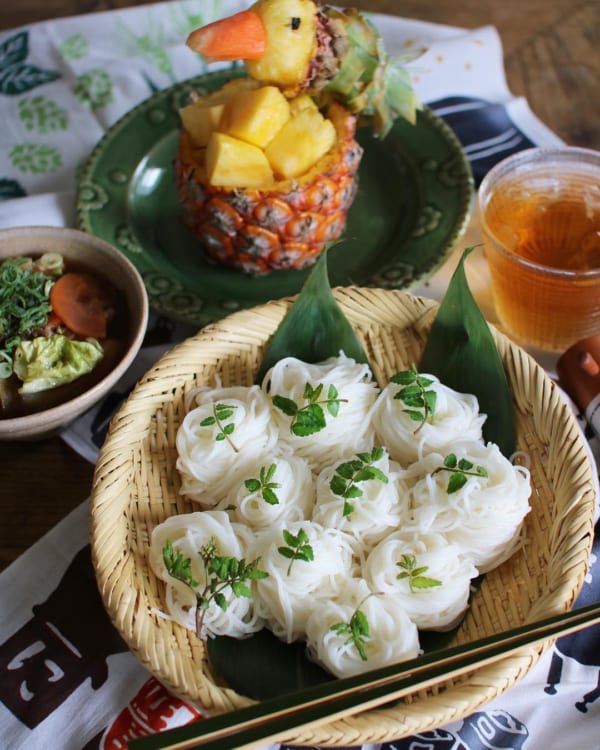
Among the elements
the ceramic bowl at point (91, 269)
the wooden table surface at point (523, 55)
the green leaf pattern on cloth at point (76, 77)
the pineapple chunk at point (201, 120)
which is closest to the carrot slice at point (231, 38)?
the pineapple chunk at point (201, 120)

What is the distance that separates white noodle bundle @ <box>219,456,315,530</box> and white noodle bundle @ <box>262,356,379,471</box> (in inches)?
1.3

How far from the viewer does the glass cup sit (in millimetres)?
1420

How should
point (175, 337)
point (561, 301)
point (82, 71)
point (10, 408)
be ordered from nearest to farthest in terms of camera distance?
1. point (10, 408)
2. point (561, 301)
3. point (175, 337)
4. point (82, 71)

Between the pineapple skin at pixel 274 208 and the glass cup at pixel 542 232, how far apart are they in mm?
273

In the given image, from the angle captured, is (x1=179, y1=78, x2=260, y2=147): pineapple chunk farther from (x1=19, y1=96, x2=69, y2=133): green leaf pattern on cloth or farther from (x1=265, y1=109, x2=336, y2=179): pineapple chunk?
(x1=19, y1=96, x2=69, y2=133): green leaf pattern on cloth

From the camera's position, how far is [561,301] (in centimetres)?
139

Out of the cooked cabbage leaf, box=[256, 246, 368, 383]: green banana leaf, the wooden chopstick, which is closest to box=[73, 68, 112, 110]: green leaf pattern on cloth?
the cooked cabbage leaf

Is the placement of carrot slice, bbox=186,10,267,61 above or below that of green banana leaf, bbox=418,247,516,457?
above

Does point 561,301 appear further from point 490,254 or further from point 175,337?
point 175,337

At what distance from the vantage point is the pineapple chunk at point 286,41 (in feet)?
4.50

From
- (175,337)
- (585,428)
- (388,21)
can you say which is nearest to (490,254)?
(585,428)

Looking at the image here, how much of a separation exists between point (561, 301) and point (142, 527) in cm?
81

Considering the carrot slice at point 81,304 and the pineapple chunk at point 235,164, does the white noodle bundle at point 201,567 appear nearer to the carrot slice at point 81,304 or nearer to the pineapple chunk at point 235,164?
the carrot slice at point 81,304

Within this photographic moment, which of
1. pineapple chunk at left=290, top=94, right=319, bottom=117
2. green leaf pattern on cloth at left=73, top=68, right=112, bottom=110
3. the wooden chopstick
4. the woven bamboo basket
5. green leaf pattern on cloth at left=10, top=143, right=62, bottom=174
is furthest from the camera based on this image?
green leaf pattern on cloth at left=73, top=68, right=112, bottom=110
